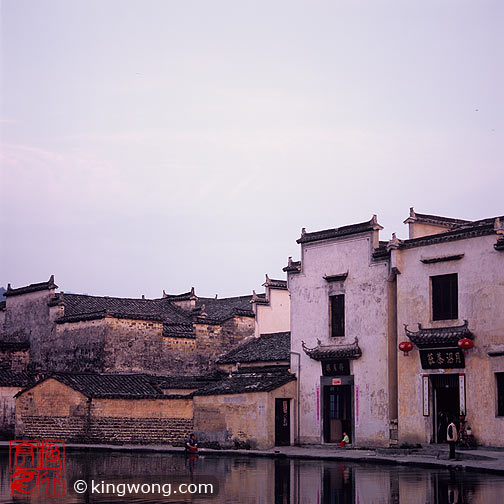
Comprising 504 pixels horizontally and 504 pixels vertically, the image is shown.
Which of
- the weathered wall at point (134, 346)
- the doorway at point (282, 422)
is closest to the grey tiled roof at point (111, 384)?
the weathered wall at point (134, 346)

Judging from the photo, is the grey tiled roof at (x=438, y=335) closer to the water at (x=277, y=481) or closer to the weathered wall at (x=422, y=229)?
the weathered wall at (x=422, y=229)

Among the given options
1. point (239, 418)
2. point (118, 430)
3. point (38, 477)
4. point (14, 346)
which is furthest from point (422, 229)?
point (14, 346)

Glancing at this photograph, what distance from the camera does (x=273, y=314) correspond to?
46500 millimetres

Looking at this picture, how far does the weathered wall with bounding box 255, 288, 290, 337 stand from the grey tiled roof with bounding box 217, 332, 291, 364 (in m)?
1.02

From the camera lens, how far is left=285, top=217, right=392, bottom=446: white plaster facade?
3203 cm

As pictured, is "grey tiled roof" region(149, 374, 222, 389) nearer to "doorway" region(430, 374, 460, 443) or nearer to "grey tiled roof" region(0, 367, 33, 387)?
"grey tiled roof" region(0, 367, 33, 387)

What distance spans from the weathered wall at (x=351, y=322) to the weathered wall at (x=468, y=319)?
1107mm

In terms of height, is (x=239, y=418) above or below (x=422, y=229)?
below

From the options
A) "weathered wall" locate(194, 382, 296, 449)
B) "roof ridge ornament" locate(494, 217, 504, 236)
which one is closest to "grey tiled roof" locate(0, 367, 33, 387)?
"weathered wall" locate(194, 382, 296, 449)

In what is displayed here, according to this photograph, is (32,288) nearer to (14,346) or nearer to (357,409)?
(14,346)

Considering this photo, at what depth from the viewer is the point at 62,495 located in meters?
16.6

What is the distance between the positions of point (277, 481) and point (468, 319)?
36.5 ft

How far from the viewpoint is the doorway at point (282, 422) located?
34.3 meters

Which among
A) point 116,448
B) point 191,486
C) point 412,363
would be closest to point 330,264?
point 412,363
